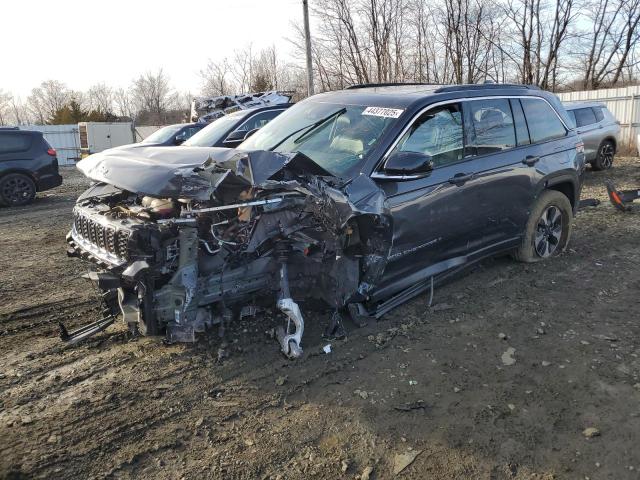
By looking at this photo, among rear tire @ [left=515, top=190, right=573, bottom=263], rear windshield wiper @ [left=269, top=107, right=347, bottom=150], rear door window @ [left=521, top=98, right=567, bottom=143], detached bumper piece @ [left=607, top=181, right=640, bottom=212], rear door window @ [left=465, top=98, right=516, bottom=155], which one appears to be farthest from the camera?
detached bumper piece @ [left=607, top=181, right=640, bottom=212]

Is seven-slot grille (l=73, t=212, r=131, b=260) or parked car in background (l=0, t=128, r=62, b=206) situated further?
parked car in background (l=0, t=128, r=62, b=206)

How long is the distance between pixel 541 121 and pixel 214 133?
543 centimetres

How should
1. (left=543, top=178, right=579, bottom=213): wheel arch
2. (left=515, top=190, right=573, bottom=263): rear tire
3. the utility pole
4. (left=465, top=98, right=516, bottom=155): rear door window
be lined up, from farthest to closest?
the utility pole, (left=543, top=178, right=579, bottom=213): wheel arch, (left=515, top=190, right=573, bottom=263): rear tire, (left=465, top=98, right=516, bottom=155): rear door window

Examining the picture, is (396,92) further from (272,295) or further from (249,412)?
(249,412)

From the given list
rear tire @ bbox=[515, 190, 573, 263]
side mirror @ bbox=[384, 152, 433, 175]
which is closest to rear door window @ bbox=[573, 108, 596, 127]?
rear tire @ bbox=[515, 190, 573, 263]

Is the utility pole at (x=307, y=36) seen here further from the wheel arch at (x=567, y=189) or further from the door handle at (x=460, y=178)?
the door handle at (x=460, y=178)

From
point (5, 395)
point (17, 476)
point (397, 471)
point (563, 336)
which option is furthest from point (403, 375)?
point (5, 395)

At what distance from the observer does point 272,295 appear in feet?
13.0

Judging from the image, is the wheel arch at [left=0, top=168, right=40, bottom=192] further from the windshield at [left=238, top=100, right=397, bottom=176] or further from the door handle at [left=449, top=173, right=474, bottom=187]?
the door handle at [left=449, top=173, right=474, bottom=187]

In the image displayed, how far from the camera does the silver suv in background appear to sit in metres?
12.2

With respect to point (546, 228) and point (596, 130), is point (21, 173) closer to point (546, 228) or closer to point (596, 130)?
point (546, 228)

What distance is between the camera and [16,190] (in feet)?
39.7

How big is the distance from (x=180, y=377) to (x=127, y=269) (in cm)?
85

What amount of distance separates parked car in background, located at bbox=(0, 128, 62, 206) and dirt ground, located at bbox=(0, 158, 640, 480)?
841cm
